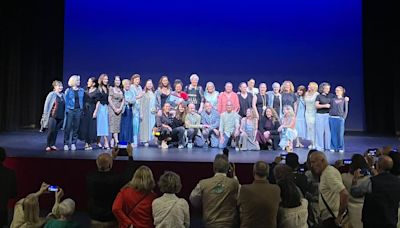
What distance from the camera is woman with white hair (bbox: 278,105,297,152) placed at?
852cm

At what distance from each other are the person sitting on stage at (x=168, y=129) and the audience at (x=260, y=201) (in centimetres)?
524

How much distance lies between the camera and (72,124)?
26.3 ft

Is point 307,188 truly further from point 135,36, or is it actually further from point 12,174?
point 135,36

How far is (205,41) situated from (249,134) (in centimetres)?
378

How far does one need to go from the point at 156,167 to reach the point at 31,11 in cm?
723

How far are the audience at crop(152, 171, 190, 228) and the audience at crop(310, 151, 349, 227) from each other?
104 cm

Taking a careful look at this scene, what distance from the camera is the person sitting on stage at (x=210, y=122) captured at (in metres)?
8.90

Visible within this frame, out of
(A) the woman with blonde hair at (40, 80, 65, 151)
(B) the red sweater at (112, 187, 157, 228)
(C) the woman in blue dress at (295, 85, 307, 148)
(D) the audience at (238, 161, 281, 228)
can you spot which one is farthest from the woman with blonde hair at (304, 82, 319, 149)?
(B) the red sweater at (112, 187, 157, 228)

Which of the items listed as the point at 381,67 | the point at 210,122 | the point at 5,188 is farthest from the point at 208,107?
the point at 5,188

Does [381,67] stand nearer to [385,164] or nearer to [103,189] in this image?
[385,164]

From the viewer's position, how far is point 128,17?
11562 millimetres

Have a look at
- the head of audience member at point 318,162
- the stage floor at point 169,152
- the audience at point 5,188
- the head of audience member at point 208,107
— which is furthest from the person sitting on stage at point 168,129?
the head of audience member at point 318,162

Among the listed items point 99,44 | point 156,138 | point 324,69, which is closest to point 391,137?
point 324,69

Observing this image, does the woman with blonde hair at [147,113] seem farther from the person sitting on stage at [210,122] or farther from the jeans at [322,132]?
the jeans at [322,132]
